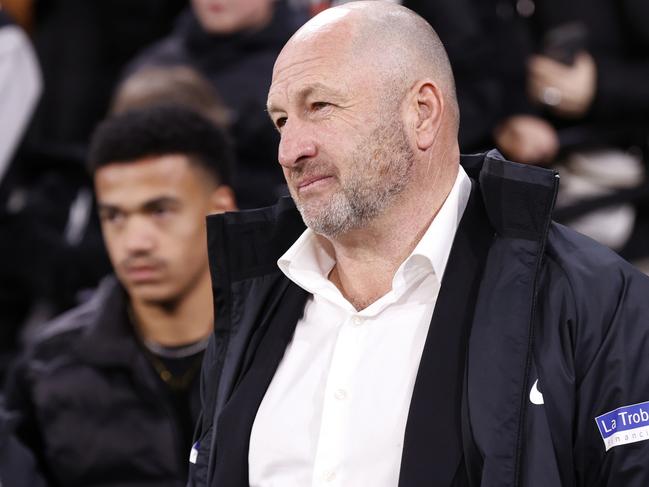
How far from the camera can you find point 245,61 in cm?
403

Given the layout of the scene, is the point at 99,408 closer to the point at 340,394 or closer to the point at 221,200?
the point at 221,200

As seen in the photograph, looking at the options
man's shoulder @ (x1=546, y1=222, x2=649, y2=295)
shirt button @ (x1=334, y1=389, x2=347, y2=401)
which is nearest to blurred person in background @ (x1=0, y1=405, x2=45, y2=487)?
shirt button @ (x1=334, y1=389, x2=347, y2=401)

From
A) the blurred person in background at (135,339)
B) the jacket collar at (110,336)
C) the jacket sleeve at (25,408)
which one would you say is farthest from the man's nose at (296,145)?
the jacket sleeve at (25,408)

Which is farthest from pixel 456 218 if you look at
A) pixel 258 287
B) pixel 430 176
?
pixel 258 287

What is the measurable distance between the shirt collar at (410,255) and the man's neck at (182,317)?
98 centimetres

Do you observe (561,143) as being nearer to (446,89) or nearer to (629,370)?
(446,89)

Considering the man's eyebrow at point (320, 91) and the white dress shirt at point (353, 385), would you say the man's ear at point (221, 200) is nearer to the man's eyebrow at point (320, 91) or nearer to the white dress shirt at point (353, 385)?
the white dress shirt at point (353, 385)

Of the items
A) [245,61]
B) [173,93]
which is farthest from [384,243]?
[245,61]

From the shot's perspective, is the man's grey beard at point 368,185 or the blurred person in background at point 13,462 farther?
the blurred person in background at point 13,462

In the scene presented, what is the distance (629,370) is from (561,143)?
7.27 ft

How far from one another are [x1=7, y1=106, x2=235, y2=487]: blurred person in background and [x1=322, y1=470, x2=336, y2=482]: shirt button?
111 centimetres

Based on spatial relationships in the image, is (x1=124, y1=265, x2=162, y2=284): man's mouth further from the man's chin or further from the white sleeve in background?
the white sleeve in background

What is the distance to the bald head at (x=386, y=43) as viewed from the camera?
2027 millimetres

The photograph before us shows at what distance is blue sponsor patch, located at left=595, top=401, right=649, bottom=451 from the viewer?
1.81 meters
